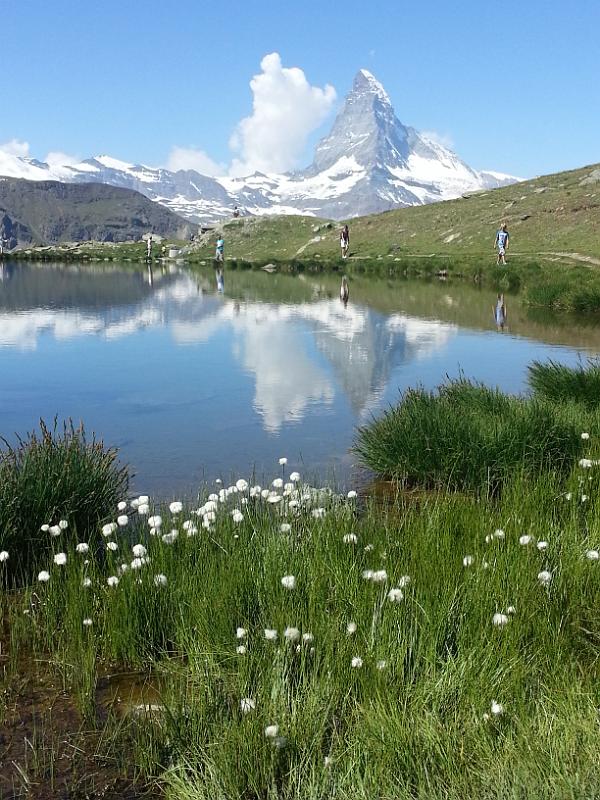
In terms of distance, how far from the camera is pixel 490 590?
18.2 feet

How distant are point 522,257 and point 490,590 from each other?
52.7m

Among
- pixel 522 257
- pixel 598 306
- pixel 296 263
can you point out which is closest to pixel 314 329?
pixel 598 306

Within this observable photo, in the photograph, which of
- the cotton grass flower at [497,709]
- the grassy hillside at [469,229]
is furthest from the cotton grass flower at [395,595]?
the grassy hillside at [469,229]

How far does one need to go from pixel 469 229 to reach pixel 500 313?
45.9 m

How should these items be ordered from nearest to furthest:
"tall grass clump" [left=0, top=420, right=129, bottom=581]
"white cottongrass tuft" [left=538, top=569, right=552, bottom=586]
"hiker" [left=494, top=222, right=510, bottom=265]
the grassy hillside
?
"white cottongrass tuft" [left=538, top=569, right=552, bottom=586] → "tall grass clump" [left=0, top=420, right=129, bottom=581] → "hiker" [left=494, top=222, right=510, bottom=265] → the grassy hillside

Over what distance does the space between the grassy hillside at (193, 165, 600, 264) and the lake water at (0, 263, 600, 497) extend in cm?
2301

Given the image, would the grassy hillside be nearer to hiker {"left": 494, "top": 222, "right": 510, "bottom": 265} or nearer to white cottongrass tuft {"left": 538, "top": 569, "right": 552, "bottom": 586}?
hiker {"left": 494, "top": 222, "right": 510, "bottom": 265}

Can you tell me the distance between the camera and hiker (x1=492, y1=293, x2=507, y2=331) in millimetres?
28755

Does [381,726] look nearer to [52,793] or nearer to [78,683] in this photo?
[52,793]

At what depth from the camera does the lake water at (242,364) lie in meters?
12.3

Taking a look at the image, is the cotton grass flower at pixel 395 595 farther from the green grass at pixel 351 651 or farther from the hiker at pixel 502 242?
the hiker at pixel 502 242

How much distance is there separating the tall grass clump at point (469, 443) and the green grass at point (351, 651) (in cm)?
260

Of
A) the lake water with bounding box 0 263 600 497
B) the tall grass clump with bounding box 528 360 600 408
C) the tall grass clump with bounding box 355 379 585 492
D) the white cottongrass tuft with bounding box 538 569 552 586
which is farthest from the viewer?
the tall grass clump with bounding box 528 360 600 408

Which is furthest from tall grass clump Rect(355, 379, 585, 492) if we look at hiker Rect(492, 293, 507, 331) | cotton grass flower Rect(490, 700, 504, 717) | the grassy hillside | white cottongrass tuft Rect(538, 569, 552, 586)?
the grassy hillside
